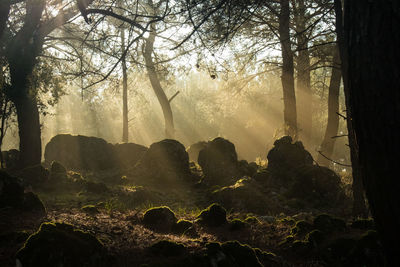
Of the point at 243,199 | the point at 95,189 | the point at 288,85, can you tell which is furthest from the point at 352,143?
the point at 95,189

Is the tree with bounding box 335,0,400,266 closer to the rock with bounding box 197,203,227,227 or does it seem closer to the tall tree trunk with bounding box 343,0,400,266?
the tall tree trunk with bounding box 343,0,400,266

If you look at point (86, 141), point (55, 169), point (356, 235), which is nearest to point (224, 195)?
point (356, 235)

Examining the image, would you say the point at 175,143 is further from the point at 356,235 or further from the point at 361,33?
the point at 361,33

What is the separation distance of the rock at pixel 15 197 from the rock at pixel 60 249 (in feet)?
7.62

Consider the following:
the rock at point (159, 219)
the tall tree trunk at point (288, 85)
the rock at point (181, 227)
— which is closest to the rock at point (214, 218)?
the rock at point (181, 227)

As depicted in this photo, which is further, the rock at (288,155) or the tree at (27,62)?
the rock at (288,155)

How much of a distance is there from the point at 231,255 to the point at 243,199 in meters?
4.90

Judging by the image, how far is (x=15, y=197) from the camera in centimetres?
601

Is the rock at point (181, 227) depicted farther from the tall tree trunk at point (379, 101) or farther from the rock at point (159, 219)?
the tall tree trunk at point (379, 101)

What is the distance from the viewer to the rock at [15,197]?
19.3 feet

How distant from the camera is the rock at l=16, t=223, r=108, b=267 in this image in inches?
140

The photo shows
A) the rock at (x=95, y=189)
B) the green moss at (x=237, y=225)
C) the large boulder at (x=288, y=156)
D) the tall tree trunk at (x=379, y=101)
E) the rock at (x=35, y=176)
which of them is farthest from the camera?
the large boulder at (x=288, y=156)

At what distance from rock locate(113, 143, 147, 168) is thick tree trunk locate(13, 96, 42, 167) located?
3636 millimetres

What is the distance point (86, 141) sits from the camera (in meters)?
15.4
